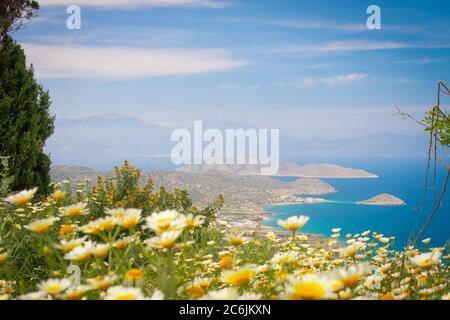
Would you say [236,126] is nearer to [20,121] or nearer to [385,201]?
[385,201]

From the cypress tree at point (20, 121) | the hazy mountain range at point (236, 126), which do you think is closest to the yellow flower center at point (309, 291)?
the cypress tree at point (20, 121)

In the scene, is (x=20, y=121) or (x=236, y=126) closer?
(x=20, y=121)

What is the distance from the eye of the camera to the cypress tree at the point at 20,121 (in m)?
8.07

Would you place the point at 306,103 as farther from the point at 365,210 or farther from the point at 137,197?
the point at 137,197

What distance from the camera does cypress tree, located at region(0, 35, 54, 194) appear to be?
26.5 ft

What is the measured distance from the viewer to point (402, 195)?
56.3 meters

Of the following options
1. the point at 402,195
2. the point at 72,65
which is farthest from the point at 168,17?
the point at 402,195

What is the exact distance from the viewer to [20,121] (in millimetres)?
8172

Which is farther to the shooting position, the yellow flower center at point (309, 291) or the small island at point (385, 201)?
the small island at point (385, 201)

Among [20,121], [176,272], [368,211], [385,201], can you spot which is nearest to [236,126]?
[385,201]

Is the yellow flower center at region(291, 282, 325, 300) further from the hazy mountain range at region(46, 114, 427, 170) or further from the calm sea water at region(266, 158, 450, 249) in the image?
the hazy mountain range at region(46, 114, 427, 170)

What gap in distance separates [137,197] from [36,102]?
12.4 feet


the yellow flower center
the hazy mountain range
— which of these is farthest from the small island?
the yellow flower center

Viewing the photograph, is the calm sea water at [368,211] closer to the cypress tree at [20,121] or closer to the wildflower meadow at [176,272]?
the cypress tree at [20,121]
